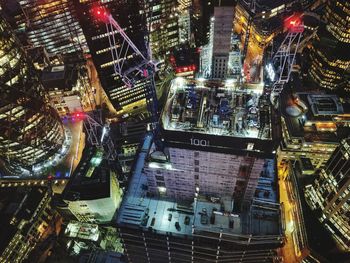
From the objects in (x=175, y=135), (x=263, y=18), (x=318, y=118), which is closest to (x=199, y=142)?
(x=175, y=135)

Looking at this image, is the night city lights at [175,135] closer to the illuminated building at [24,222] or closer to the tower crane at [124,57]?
the illuminated building at [24,222]

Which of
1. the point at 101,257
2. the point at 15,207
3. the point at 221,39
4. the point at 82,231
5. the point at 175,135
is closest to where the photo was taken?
the point at 175,135

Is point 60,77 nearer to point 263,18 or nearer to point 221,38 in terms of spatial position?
point 221,38

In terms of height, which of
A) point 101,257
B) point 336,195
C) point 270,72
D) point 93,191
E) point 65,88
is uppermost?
point 270,72

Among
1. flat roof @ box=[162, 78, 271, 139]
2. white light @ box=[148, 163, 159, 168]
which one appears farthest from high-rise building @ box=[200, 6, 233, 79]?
white light @ box=[148, 163, 159, 168]

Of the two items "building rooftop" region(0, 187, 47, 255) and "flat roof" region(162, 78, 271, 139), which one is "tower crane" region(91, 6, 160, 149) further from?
"building rooftop" region(0, 187, 47, 255)

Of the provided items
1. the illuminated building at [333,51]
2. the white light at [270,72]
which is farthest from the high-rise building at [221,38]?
the illuminated building at [333,51]

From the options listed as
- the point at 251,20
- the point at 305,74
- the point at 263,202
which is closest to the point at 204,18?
the point at 251,20
